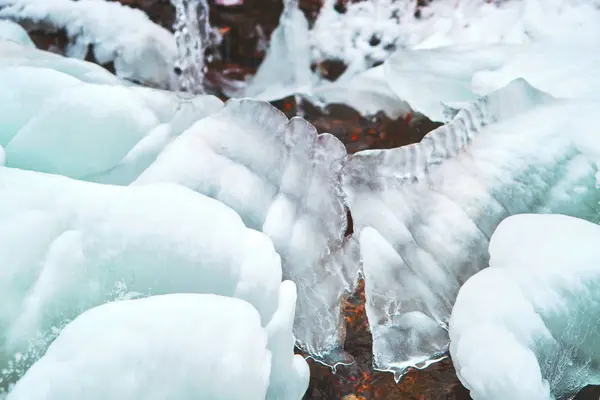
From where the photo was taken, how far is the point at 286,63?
4117mm

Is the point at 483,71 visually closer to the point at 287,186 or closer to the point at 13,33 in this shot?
the point at 287,186

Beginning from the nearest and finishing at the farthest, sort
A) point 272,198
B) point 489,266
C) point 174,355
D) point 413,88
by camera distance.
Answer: point 174,355 → point 489,266 → point 272,198 → point 413,88

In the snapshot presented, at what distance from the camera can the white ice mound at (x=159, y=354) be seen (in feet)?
4.13

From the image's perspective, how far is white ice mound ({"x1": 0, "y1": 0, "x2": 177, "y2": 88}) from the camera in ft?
12.1

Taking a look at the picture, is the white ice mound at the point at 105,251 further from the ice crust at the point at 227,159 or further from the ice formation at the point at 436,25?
the ice formation at the point at 436,25

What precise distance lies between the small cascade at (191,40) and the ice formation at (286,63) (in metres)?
0.35

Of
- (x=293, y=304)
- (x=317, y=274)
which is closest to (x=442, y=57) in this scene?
(x=317, y=274)

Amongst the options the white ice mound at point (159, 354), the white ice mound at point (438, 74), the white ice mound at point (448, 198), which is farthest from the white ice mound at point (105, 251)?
the white ice mound at point (438, 74)

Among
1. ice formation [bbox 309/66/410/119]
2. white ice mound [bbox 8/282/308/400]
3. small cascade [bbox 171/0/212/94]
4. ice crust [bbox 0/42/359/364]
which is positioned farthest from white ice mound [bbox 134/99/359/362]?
small cascade [bbox 171/0/212/94]

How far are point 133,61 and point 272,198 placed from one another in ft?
6.89

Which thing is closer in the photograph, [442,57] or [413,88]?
[413,88]

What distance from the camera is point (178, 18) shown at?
4.24 meters

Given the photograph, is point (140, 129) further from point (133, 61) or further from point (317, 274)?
point (133, 61)

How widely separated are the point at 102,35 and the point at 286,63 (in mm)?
1188
